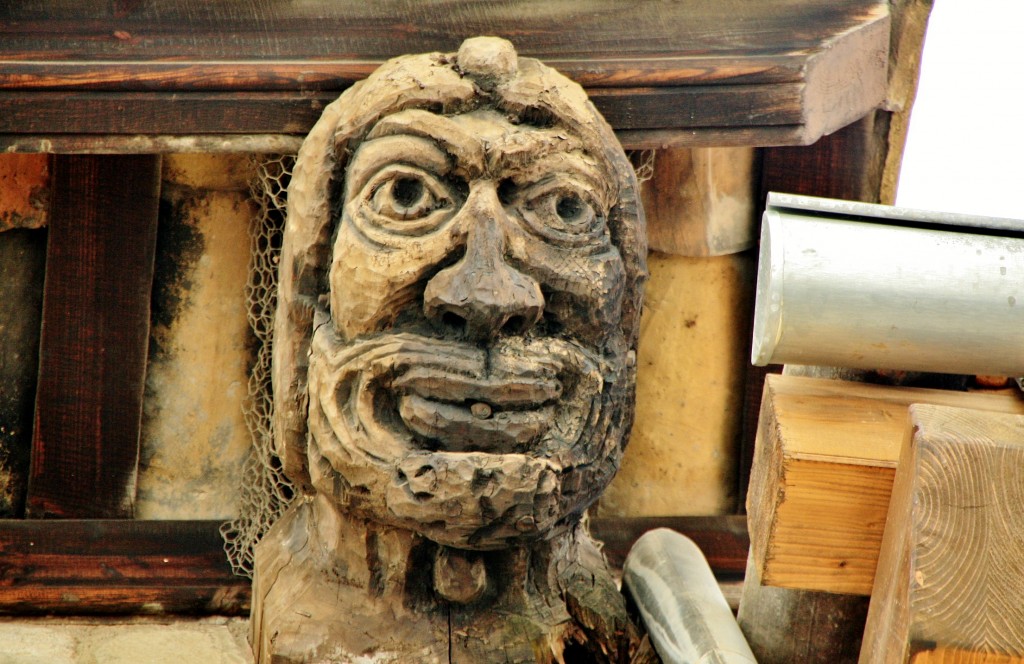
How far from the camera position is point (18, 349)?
3.51 meters

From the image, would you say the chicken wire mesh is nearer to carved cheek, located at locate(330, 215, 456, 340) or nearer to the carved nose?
carved cheek, located at locate(330, 215, 456, 340)

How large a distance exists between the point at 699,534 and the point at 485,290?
156 centimetres

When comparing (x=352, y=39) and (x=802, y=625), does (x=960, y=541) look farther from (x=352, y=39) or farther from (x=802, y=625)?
(x=352, y=39)

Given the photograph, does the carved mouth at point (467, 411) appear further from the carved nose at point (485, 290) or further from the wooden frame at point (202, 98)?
the wooden frame at point (202, 98)

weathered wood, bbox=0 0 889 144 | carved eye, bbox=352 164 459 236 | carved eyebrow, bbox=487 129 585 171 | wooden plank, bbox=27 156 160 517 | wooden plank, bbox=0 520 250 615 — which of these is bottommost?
wooden plank, bbox=0 520 250 615

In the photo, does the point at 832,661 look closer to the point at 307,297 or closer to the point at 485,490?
the point at 485,490

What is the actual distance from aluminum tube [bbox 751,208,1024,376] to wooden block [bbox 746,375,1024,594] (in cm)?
12

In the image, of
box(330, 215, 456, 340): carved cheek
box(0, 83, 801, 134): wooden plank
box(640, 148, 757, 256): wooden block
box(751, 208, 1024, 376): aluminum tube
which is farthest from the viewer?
box(640, 148, 757, 256): wooden block

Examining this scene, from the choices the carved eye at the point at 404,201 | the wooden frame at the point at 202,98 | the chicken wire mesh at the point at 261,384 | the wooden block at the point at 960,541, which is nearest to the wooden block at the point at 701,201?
the chicken wire mesh at the point at 261,384

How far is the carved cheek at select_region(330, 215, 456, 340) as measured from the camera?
2.54 meters

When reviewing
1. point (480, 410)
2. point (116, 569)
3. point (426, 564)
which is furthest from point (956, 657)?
point (116, 569)

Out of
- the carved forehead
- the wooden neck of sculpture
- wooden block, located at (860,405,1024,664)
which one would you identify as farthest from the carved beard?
wooden block, located at (860,405,1024,664)

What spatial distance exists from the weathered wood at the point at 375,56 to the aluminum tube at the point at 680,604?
1002 mm

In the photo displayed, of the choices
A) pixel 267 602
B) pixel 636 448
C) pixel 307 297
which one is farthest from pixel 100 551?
pixel 636 448
